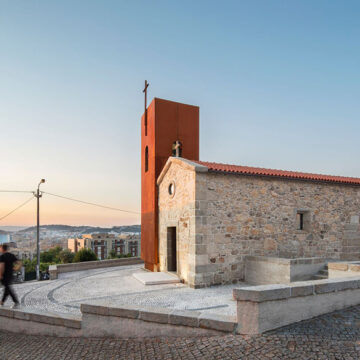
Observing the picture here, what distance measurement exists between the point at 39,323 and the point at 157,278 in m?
5.90

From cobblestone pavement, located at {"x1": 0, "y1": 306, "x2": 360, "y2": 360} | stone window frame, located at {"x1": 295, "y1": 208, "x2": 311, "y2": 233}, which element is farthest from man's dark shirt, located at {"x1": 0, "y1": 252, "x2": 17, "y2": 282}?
stone window frame, located at {"x1": 295, "y1": 208, "x2": 311, "y2": 233}

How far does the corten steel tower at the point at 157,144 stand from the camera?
1512 centimetres

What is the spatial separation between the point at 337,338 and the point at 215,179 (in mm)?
7378

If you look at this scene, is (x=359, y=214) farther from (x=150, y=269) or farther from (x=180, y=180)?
(x=150, y=269)

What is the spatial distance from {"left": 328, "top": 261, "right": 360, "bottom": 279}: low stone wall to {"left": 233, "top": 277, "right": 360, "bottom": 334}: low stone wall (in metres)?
3.41

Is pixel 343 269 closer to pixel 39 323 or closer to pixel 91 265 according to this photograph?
pixel 39 323

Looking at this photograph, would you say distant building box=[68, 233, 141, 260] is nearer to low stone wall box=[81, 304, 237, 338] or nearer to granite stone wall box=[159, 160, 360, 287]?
granite stone wall box=[159, 160, 360, 287]

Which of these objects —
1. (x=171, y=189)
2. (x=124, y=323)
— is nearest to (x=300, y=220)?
(x=171, y=189)

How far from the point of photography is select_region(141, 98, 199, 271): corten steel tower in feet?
49.6

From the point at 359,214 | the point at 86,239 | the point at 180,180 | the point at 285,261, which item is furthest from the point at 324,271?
the point at 86,239

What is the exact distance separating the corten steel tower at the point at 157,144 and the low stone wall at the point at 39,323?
8.19 m

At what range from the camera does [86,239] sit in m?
109

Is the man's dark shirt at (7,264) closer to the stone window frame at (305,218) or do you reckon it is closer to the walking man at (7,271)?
the walking man at (7,271)

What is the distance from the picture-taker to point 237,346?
475 centimetres
